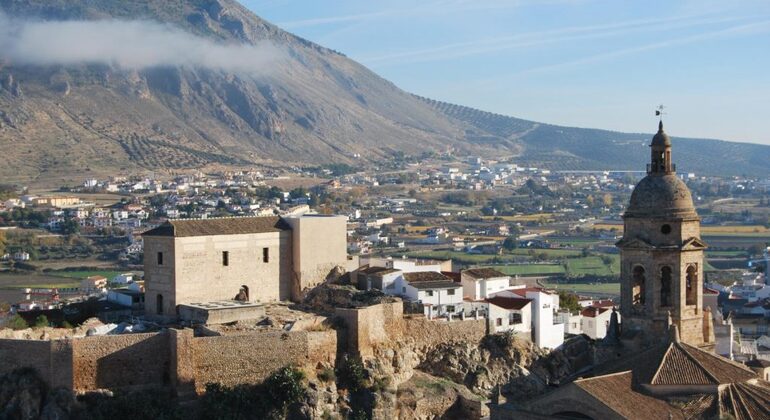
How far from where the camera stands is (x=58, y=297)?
4978cm

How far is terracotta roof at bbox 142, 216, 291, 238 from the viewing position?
3136 centimetres

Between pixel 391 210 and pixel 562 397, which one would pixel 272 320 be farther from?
pixel 391 210

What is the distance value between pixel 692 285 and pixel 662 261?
89cm

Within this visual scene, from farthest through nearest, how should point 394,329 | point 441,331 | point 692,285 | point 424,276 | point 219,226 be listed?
point 424,276 → point 219,226 → point 441,331 → point 394,329 → point 692,285

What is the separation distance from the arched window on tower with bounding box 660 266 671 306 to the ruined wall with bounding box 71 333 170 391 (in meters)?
11.1

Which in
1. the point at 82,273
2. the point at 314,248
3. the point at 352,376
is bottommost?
the point at 82,273

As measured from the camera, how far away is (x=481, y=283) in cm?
3631

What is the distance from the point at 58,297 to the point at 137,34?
124076mm

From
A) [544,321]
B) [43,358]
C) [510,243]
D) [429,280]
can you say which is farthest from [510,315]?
[510,243]

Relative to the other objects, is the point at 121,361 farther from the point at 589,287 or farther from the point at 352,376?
the point at 589,287

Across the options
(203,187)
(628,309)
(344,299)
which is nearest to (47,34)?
(203,187)

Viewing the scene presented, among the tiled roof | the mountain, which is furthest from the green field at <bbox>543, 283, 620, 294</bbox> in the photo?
the mountain

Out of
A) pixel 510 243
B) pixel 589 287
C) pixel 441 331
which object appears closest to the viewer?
pixel 441 331

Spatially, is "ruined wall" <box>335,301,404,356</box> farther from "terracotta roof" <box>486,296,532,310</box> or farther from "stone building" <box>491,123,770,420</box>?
"stone building" <box>491,123,770,420</box>
